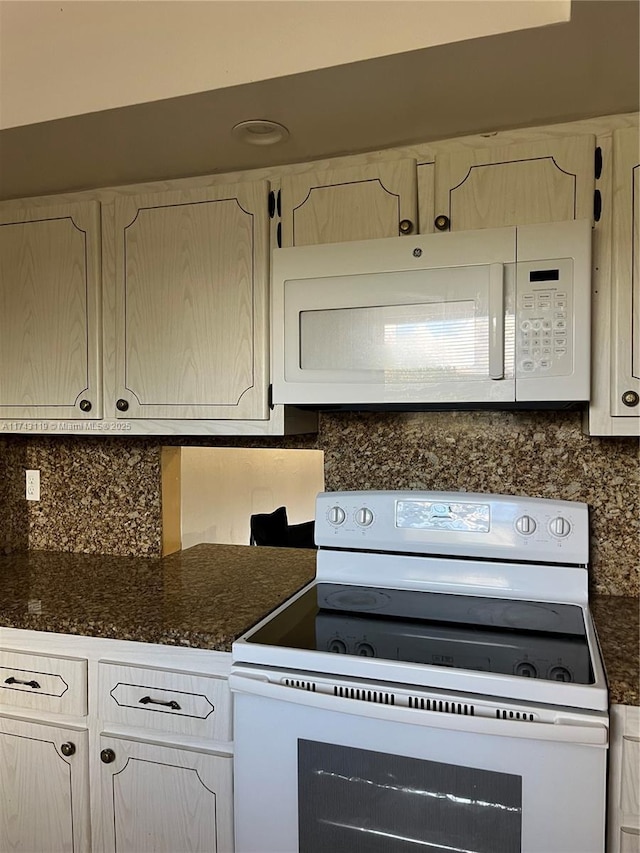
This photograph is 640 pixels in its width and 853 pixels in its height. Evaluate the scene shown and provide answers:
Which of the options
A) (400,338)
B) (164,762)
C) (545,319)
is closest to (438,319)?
(400,338)

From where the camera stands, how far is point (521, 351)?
1.37 meters

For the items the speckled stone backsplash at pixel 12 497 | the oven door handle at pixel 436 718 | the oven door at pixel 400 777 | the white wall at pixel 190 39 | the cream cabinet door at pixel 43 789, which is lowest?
the cream cabinet door at pixel 43 789

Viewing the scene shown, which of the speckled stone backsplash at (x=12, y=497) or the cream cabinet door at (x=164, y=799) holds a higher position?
the speckled stone backsplash at (x=12, y=497)

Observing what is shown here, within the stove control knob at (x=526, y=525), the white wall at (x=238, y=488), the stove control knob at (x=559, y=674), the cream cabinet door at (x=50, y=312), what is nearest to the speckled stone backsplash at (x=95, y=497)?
the white wall at (x=238, y=488)

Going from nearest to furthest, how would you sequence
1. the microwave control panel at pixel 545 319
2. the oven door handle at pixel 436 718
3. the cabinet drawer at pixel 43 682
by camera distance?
the oven door handle at pixel 436 718
the microwave control panel at pixel 545 319
the cabinet drawer at pixel 43 682

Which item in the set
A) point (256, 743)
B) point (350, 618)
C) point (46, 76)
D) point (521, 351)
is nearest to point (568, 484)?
point (521, 351)

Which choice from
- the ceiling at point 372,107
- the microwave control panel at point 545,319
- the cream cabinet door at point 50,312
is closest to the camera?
the ceiling at point 372,107

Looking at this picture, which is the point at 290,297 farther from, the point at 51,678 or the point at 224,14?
the point at 51,678

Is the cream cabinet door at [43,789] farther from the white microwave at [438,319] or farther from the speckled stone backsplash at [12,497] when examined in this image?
the white microwave at [438,319]

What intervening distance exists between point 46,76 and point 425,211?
0.96 metres

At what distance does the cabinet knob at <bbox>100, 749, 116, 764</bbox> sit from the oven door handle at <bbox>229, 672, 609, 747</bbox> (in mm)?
374

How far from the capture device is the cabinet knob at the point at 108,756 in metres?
1.42

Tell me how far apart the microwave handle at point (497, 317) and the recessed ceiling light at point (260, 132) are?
24.4 inches

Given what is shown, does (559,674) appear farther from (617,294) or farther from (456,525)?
(617,294)
